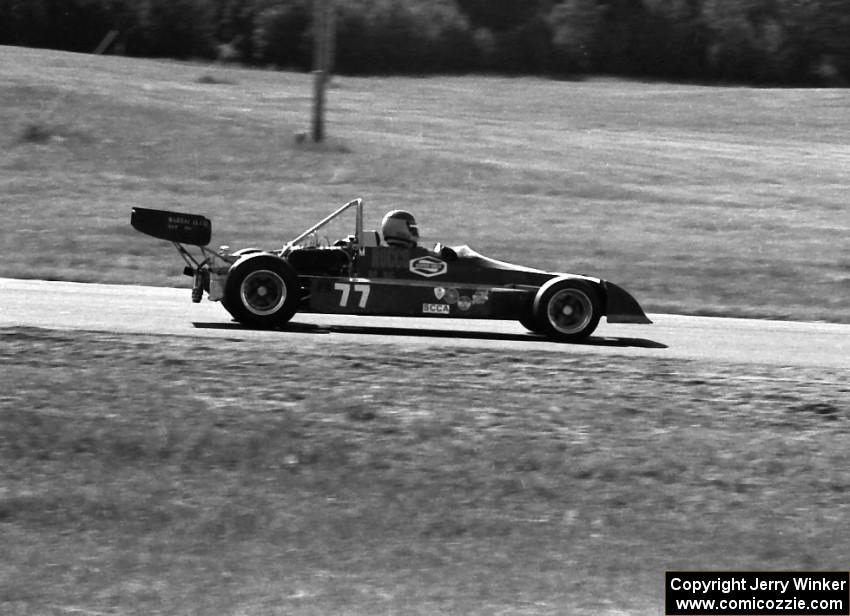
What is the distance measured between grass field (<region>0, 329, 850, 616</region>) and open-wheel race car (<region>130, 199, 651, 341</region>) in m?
1.11

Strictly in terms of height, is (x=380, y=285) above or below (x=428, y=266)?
below

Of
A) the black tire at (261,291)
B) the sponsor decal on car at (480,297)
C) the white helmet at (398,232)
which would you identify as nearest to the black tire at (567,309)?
the sponsor decal on car at (480,297)

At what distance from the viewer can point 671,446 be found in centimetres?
952

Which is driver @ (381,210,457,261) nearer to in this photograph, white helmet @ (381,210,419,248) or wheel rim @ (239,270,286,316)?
→ white helmet @ (381,210,419,248)

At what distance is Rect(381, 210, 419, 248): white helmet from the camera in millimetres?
13383

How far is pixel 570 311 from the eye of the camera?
1340 centimetres

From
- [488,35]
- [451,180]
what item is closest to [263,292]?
[451,180]

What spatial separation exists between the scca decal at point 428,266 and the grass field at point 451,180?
479 centimetres

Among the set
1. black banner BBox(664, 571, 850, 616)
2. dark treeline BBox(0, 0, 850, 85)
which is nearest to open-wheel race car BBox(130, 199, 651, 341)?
black banner BBox(664, 571, 850, 616)

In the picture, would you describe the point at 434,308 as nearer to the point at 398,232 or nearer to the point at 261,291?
the point at 398,232

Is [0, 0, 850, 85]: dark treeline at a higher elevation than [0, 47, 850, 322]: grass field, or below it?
higher

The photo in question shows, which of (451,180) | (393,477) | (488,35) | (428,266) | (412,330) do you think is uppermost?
(488,35)

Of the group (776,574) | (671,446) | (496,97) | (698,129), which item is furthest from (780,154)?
(776,574)

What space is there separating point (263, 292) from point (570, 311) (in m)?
2.83
